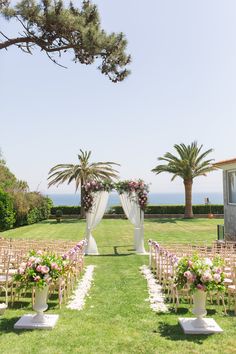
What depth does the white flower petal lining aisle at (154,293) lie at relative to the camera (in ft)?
24.4

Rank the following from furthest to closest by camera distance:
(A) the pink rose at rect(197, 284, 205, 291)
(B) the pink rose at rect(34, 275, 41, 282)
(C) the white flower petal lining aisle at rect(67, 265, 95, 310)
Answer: (C) the white flower petal lining aisle at rect(67, 265, 95, 310) < (B) the pink rose at rect(34, 275, 41, 282) < (A) the pink rose at rect(197, 284, 205, 291)

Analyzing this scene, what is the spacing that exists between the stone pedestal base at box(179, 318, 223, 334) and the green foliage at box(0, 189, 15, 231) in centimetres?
2060

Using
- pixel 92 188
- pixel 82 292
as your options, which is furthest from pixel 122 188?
pixel 82 292

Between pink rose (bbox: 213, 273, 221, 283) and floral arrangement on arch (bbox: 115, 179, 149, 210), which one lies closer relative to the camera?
pink rose (bbox: 213, 273, 221, 283)

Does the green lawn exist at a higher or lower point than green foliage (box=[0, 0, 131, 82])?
lower

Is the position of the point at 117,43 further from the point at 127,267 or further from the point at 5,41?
the point at 127,267

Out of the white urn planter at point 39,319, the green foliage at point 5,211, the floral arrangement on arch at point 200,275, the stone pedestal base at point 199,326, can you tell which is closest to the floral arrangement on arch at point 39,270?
the white urn planter at point 39,319

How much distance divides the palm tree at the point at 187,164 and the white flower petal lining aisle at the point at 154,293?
23.6 metres

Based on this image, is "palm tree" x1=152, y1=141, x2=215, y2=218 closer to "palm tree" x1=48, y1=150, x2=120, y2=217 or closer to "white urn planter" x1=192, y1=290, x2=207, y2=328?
"palm tree" x1=48, y1=150, x2=120, y2=217

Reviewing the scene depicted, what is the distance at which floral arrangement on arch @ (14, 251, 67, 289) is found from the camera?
5.96 m

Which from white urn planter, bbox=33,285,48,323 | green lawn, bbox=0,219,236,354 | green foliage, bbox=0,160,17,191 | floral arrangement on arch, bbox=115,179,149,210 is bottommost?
green lawn, bbox=0,219,236,354

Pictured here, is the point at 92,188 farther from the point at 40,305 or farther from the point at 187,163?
the point at 187,163

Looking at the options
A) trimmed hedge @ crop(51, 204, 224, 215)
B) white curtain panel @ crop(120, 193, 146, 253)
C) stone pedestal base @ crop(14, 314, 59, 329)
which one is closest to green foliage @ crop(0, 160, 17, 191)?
trimmed hedge @ crop(51, 204, 224, 215)

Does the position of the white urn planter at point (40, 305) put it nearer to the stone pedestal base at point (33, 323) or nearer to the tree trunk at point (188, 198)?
the stone pedestal base at point (33, 323)
